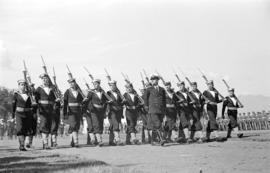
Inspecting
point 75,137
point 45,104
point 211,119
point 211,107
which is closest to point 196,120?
point 211,119

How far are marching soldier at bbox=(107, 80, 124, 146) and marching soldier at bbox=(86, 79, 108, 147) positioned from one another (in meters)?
0.27

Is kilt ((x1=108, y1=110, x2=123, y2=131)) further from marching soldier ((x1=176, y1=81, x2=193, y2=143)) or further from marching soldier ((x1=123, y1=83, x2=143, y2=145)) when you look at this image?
marching soldier ((x1=176, y1=81, x2=193, y2=143))

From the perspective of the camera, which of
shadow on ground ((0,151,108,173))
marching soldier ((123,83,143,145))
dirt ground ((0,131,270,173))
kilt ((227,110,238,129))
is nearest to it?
dirt ground ((0,131,270,173))

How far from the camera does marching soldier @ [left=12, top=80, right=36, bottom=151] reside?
14695 millimetres

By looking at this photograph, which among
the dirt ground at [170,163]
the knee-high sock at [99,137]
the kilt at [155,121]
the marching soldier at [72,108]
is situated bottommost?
the dirt ground at [170,163]

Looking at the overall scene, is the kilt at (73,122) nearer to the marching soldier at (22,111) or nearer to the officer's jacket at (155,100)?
the marching soldier at (22,111)

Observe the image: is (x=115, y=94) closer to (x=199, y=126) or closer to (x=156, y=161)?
(x=199, y=126)

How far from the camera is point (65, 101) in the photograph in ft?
53.3

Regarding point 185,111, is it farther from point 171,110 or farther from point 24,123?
point 24,123

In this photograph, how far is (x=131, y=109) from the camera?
17.4m

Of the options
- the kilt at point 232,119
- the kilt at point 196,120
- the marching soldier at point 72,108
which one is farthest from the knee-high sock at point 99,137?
the kilt at point 232,119

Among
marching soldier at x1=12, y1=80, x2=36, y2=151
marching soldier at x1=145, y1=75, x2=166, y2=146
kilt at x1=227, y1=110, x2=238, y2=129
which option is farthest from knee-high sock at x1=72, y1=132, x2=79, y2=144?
kilt at x1=227, y1=110, x2=238, y2=129

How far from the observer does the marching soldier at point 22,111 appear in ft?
48.2

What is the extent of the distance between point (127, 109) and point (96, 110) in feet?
3.95
